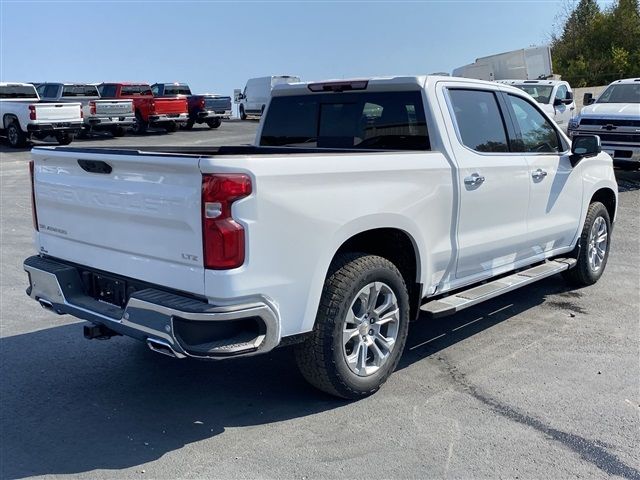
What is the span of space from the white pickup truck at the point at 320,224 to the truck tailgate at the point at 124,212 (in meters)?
0.01

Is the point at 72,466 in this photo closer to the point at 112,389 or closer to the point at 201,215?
the point at 112,389

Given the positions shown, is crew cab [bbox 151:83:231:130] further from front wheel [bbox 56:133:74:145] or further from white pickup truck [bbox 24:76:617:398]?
white pickup truck [bbox 24:76:617:398]

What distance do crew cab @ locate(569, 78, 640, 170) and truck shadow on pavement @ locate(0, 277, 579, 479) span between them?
9.29m

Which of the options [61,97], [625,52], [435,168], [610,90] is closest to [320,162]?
[435,168]

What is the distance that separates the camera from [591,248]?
22.6 ft

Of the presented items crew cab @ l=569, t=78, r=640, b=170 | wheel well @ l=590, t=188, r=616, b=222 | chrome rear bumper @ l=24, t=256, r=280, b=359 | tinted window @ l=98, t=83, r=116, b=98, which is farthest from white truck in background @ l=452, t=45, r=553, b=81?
chrome rear bumper @ l=24, t=256, r=280, b=359

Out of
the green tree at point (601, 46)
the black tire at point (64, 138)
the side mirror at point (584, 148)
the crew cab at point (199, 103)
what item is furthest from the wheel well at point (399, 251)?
the green tree at point (601, 46)

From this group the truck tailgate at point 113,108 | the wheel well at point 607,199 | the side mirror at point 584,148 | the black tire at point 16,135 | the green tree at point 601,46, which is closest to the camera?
the side mirror at point 584,148

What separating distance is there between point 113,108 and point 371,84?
2136cm

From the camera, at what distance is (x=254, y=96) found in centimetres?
3928

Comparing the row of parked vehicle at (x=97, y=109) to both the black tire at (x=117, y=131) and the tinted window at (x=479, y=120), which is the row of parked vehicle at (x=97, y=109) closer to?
the black tire at (x=117, y=131)

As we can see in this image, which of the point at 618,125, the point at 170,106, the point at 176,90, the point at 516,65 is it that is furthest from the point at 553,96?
the point at 176,90

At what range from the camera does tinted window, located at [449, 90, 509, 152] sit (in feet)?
16.7

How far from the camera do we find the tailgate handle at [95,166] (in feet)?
12.8
